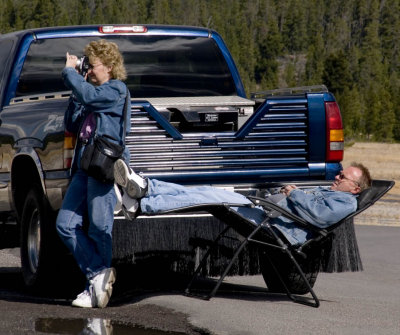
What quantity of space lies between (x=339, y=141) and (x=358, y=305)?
1.38m

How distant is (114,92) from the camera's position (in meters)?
6.73

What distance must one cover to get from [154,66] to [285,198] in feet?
7.89

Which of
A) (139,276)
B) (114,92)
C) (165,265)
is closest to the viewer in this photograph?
(114,92)

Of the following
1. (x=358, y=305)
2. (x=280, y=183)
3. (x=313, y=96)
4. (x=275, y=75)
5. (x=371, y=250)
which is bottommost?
(x=275, y=75)

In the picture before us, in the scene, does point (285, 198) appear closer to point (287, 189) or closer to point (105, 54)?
point (287, 189)

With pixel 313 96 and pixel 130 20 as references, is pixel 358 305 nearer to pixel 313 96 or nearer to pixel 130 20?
pixel 313 96

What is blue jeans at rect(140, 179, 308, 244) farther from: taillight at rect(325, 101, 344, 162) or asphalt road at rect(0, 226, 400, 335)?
taillight at rect(325, 101, 344, 162)

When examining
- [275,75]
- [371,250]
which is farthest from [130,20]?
[371,250]

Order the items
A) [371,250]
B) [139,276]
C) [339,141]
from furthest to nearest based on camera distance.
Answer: [371,250]
[139,276]
[339,141]

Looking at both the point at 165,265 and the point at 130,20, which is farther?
the point at 130,20

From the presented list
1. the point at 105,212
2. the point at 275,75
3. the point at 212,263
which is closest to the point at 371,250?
the point at 212,263

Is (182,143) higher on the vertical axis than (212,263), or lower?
higher

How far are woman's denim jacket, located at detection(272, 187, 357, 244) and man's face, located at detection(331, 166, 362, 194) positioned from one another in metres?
0.07

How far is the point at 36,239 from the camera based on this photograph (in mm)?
7719
